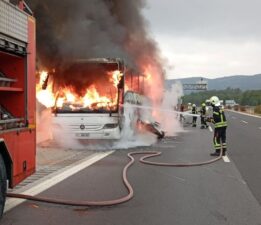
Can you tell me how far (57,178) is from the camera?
368 inches

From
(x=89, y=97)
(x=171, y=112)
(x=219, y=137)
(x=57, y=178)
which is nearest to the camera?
(x=57, y=178)

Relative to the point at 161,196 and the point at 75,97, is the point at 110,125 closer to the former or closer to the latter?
the point at 75,97

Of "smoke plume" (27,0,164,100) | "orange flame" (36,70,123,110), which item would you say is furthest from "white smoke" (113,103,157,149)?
"smoke plume" (27,0,164,100)

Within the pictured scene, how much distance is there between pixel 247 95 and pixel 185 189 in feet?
419

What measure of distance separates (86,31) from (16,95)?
1003 cm

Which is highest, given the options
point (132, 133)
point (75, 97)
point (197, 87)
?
point (197, 87)

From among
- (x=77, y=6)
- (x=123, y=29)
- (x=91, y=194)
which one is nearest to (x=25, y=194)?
(x=91, y=194)

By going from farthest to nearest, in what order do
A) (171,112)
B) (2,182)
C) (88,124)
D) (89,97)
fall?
1. (171,112)
2. (89,97)
3. (88,124)
4. (2,182)

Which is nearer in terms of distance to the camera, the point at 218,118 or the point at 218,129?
the point at 218,129

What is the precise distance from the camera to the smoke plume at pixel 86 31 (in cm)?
1550

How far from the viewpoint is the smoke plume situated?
15.5 m

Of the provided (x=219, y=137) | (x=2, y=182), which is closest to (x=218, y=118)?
(x=219, y=137)

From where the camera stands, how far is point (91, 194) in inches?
308

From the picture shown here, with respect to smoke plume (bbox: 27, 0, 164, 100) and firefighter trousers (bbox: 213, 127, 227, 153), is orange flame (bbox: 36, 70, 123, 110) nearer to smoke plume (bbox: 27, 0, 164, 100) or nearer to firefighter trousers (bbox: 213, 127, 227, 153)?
smoke plume (bbox: 27, 0, 164, 100)
